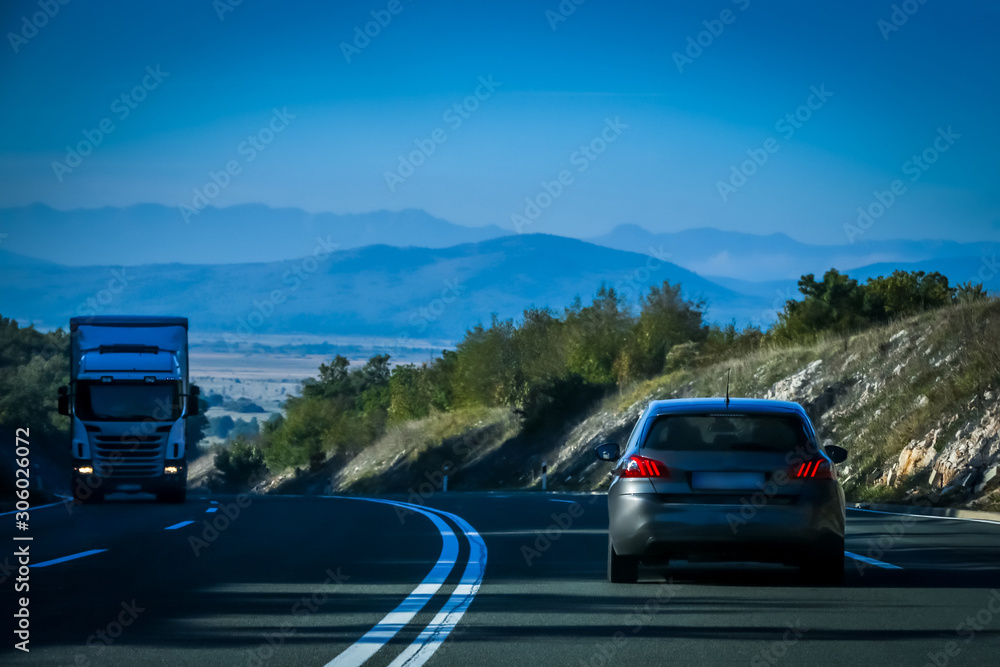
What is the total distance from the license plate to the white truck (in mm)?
20473

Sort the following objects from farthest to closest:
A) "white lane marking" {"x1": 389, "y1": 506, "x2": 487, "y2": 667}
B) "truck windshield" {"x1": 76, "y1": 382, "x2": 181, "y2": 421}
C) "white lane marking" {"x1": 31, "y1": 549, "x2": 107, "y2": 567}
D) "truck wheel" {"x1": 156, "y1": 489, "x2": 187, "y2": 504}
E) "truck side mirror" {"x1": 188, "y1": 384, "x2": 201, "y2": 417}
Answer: "truck wheel" {"x1": 156, "y1": 489, "x2": 187, "y2": 504}
"truck side mirror" {"x1": 188, "y1": 384, "x2": 201, "y2": 417}
"truck windshield" {"x1": 76, "y1": 382, "x2": 181, "y2": 421}
"white lane marking" {"x1": 31, "y1": 549, "x2": 107, "y2": 567}
"white lane marking" {"x1": 389, "y1": 506, "x2": 487, "y2": 667}

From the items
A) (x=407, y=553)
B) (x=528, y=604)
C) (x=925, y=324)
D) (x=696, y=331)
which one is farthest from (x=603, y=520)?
(x=696, y=331)

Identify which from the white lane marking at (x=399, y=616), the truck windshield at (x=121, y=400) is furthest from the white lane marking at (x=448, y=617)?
the truck windshield at (x=121, y=400)

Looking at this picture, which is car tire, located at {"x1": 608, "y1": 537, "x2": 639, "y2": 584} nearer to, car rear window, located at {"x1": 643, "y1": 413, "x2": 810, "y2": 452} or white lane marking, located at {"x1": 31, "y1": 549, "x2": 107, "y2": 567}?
car rear window, located at {"x1": 643, "y1": 413, "x2": 810, "y2": 452}

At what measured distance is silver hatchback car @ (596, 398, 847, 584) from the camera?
1091cm

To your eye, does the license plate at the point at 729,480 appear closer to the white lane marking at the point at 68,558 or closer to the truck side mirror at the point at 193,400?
the white lane marking at the point at 68,558

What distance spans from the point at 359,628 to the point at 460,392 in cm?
9685

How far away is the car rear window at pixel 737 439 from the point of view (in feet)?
36.9

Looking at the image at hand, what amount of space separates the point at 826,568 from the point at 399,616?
3937 millimetres

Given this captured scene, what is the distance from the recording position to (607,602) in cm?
1034

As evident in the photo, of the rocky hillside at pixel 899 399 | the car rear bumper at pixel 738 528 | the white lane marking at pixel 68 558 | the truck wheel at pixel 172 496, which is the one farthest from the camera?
the truck wheel at pixel 172 496

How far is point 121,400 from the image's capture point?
1146 inches

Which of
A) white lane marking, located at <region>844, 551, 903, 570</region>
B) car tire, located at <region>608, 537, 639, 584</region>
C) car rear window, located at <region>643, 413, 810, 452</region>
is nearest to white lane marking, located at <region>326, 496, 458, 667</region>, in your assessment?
car tire, located at <region>608, 537, 639, 584</region>

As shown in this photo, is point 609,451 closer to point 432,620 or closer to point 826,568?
point 826,568
